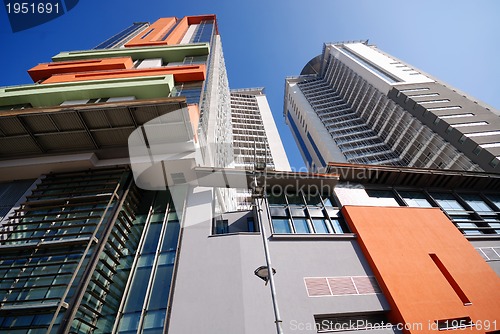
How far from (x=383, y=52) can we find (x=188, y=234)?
74854mm

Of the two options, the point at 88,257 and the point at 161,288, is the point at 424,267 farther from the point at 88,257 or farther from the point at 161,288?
the point at 88,257

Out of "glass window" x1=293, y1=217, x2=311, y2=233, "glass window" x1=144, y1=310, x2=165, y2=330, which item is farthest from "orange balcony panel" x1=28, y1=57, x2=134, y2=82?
"glass window" x1=144, y1=310, x2=165, y2=330

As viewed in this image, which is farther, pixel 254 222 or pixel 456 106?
pixel 456 106

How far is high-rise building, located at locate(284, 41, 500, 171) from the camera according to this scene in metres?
37.2

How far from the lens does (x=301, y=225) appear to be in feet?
45.1

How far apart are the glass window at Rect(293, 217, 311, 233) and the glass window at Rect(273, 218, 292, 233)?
1.25 ft

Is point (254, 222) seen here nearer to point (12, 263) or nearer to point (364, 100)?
point (12, 263)

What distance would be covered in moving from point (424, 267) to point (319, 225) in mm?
4826

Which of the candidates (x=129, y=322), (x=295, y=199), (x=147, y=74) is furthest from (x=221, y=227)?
(x=147, y=74)

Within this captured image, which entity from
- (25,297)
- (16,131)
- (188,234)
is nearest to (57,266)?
(25,297)

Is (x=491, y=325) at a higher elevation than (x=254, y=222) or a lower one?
lower

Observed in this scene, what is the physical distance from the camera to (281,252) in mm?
11664

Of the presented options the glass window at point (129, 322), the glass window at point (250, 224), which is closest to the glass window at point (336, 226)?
the glass window at point (250, 224)

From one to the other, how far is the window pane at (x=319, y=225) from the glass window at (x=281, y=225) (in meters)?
1.45
